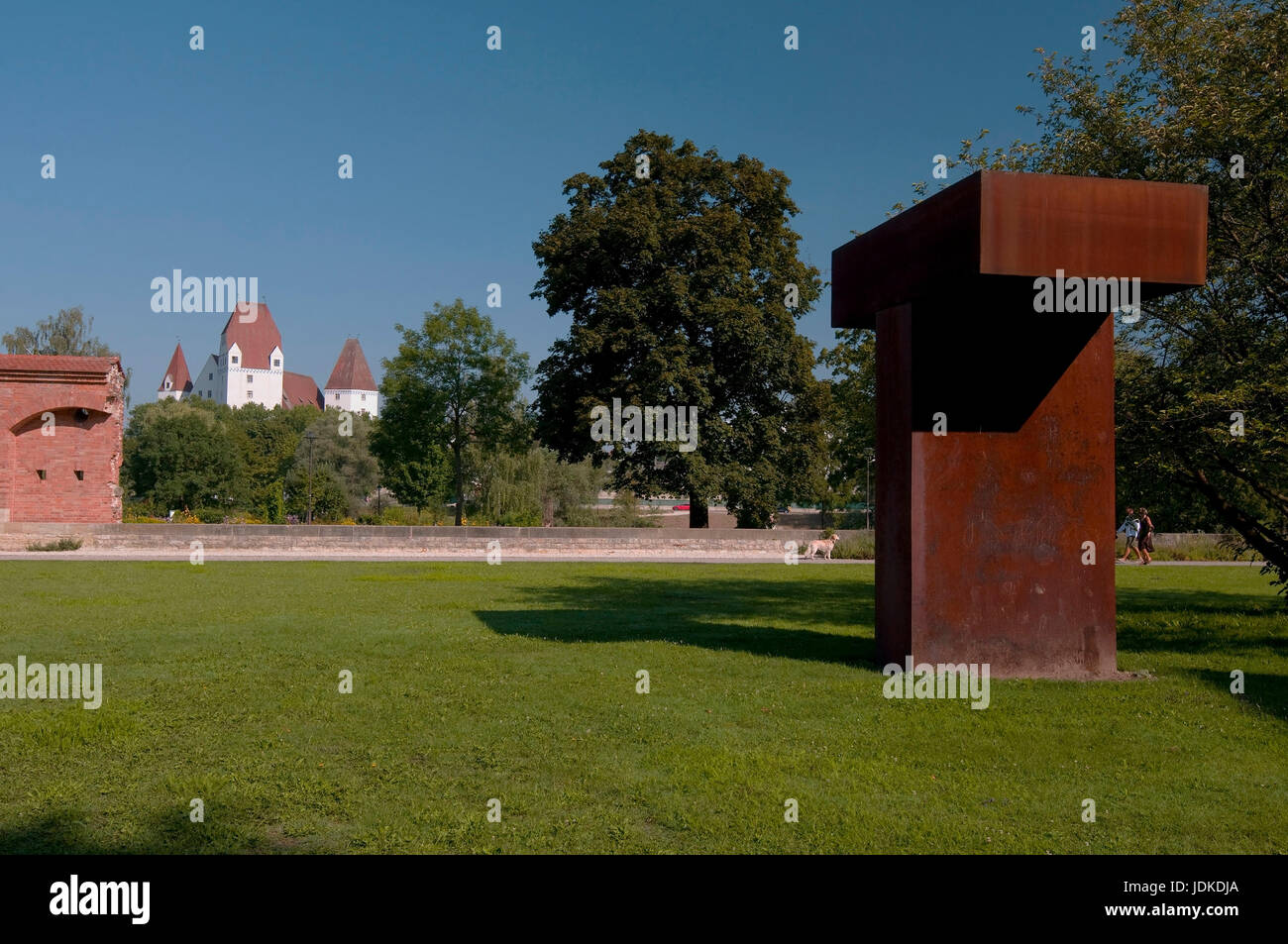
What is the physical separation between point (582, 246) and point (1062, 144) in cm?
2067

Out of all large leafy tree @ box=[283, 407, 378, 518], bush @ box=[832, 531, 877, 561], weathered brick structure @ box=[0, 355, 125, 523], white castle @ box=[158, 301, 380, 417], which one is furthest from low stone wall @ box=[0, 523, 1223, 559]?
white castle @ box=[158, 301, 380, 417]

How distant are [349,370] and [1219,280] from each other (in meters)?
151

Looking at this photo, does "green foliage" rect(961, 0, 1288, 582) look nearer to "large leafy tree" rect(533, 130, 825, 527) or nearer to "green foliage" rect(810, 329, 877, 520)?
"green foliage" rect(810, 329, 877, 520)

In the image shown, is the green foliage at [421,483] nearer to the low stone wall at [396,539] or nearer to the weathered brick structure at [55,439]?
the weathered brick structure at [55,439]

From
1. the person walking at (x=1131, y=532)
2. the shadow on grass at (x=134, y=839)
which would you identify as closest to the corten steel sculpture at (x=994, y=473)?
the shadow on grass at (x=134, y=839)

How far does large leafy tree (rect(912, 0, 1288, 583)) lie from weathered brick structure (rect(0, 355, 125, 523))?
2837 cm

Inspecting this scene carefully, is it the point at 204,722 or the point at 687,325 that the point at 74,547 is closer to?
the point at 687,325

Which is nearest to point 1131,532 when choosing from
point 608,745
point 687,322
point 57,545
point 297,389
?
point 687,322

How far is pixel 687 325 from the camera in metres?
33.2

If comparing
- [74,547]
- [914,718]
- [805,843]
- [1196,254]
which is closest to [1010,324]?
[1196,254]

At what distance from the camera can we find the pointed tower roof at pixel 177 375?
161 meters

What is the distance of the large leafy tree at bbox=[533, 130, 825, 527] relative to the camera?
3170 centimetres

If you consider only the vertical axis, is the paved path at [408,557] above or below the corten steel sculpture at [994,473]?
below

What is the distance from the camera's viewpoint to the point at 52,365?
29984 millimetres
